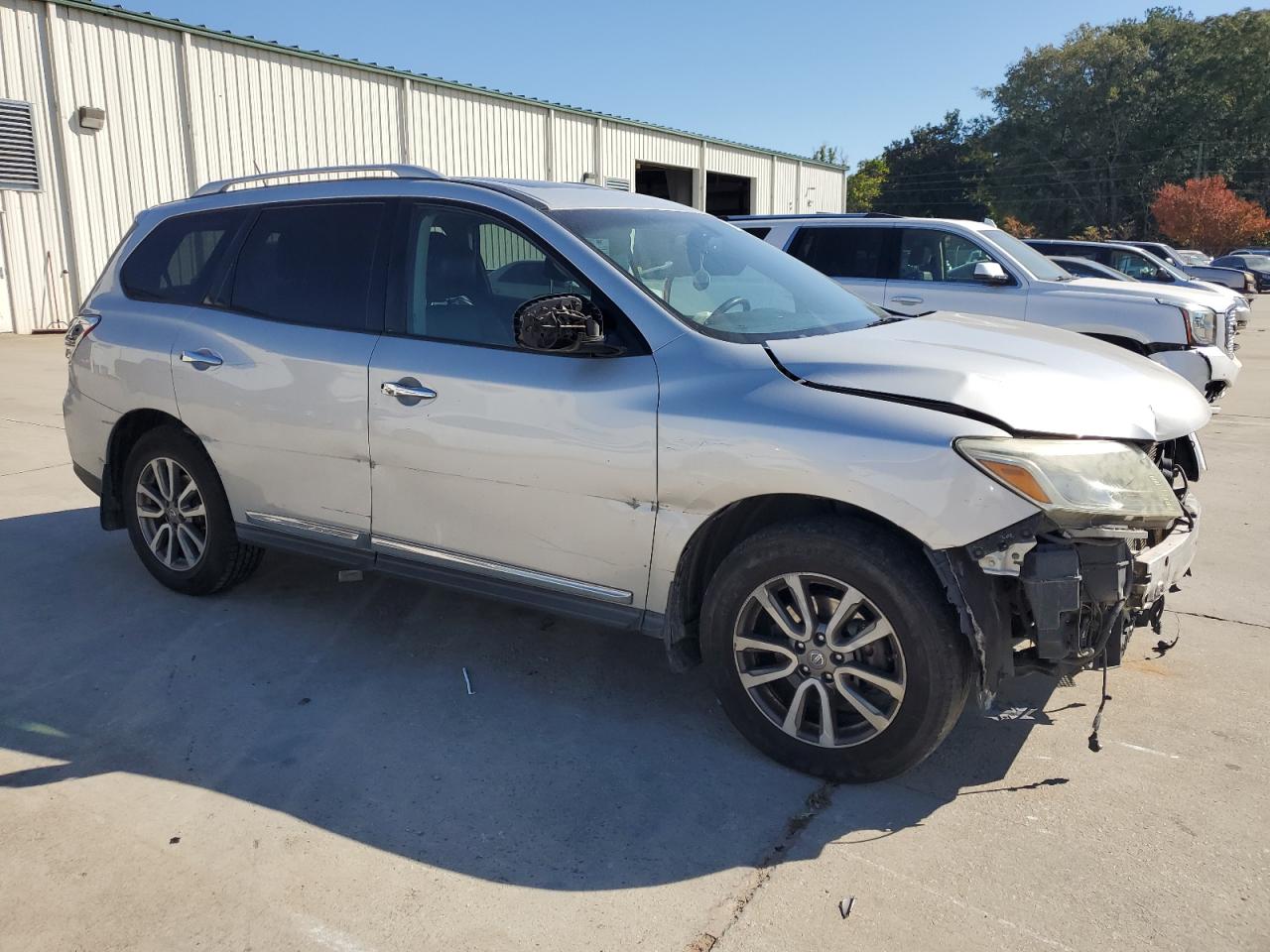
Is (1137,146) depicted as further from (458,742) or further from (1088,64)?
(458,742)

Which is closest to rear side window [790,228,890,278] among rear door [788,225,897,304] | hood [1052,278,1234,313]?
rear door [788,225,897,304]

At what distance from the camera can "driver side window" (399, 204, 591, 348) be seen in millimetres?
3873

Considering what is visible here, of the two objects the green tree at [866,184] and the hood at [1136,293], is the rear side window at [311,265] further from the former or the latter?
the green tree at [866,184]

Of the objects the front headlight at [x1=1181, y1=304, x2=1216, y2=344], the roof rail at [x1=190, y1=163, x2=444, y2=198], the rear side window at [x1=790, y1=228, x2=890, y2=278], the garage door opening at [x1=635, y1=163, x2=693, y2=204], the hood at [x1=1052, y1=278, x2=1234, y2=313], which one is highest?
the garage door opening at [x1=635, y1=163, x2=693, y2=204]

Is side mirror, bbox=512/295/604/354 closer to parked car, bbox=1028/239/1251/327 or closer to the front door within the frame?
the front door

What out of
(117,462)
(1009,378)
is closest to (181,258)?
(117,462)

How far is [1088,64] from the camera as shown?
199ft

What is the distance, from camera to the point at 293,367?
432 cm

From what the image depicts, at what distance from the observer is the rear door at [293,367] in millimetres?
4199

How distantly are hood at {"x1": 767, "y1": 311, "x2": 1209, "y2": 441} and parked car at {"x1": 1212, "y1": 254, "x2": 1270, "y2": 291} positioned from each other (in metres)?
38.6

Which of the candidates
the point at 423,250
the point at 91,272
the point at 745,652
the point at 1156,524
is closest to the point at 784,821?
the point at 745,652

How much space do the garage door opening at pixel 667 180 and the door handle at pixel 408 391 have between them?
25.2m

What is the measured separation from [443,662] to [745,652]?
1.47 m

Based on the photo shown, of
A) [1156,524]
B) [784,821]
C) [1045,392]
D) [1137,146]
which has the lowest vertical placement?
[784,821]
